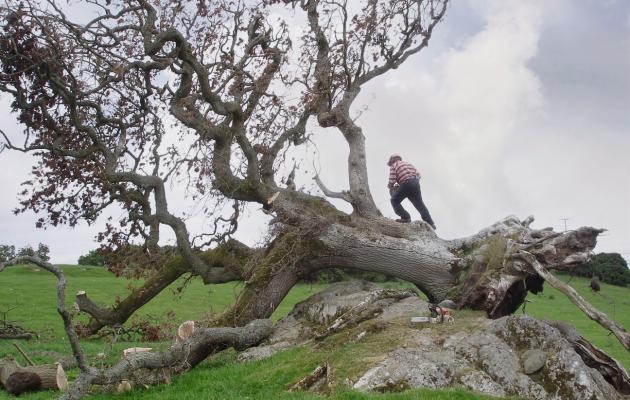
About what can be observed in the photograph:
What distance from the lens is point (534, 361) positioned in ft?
31.1

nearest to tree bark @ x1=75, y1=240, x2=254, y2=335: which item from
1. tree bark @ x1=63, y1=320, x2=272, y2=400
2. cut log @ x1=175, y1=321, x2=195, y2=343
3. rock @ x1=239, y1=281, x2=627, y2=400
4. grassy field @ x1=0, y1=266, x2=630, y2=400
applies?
grassy field @ x1=0, y1=266, x2=630, y2=400

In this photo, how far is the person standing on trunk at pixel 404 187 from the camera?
15.7 metres

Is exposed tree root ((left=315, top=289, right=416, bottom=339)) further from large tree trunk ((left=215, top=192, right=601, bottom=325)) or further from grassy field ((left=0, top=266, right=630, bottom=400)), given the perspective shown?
large tree trunk ((left=215, top=192, right=601, bottom=325))

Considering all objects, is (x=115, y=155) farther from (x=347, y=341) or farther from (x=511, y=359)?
(x=511, y=359)

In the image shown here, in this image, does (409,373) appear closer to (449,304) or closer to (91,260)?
(449,304)

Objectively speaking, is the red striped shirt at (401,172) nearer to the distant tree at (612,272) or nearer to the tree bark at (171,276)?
the tree bark at (171,276)

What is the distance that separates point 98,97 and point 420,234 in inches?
476

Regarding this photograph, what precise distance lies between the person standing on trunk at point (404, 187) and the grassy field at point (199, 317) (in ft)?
16.5

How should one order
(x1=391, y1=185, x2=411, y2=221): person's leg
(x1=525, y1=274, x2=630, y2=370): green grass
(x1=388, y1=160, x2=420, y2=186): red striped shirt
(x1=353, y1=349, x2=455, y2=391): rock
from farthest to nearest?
1. (x1=525, y1=274, x2=630, y2=370): green grass
2. (x1=391, y1=185, x2=411, y2=221): person's leg
3. (x1=388, y1=160, x2=420, y2=186): red striped shirt
4. (x1=353, y1=349, x2=455, y2=391): rock

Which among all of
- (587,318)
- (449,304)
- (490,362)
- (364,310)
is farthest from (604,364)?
(587,318)

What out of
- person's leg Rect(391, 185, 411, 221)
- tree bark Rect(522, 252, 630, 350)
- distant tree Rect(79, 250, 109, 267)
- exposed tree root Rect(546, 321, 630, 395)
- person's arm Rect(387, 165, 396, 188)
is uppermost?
distant tree Rect(79, 250, 109, 267)

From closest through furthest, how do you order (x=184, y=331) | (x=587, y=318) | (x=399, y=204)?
(x=184, y=331), (x=399, y=204), (x=587, y=318)

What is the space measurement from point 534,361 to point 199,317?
16965 millimetres

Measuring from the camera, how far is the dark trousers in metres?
15.8
